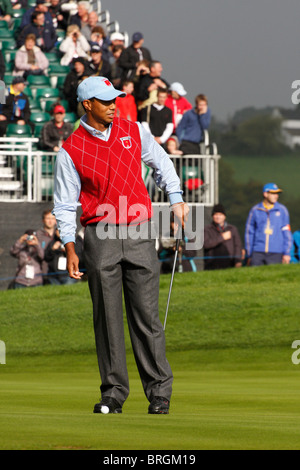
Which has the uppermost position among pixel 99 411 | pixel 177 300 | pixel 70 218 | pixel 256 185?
pixel 256 185

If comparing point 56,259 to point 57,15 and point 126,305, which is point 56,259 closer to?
point 126,305

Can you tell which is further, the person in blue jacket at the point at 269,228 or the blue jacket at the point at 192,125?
the blue jacket at the point at 192,125

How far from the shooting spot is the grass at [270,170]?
2635 inches

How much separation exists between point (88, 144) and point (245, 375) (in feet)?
18.8

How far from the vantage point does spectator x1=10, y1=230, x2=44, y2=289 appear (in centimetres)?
1683

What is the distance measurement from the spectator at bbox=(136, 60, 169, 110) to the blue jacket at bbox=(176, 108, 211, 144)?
647 mm

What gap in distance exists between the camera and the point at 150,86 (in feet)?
67.1

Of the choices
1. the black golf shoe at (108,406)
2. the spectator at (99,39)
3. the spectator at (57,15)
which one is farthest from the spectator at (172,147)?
the black golf shoe at (108,406)

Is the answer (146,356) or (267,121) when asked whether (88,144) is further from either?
(267,121)

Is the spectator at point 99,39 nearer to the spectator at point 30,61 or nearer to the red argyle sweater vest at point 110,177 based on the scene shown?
the spectator at point 30,61

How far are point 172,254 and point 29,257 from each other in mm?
2217

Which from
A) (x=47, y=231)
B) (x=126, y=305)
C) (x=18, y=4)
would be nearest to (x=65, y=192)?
(x=126, y=305)

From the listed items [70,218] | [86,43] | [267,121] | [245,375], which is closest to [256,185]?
[267,121]

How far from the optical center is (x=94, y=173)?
6738 millimetres
